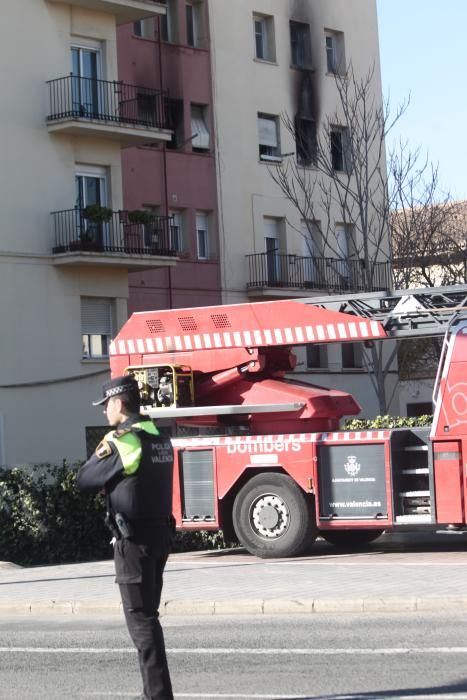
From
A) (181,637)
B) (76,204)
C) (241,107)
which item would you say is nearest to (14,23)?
(76,204)

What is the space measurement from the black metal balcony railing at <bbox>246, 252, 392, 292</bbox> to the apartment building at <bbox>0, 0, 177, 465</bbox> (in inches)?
211

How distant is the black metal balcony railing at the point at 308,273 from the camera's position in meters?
42.3

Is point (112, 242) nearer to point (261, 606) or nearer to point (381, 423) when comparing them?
point (381, 423)

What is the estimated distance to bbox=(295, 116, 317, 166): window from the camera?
146ft

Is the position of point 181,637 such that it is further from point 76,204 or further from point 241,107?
point 241,107

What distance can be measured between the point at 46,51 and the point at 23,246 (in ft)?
17.0

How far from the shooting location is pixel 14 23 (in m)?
35.4

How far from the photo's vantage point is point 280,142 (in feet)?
145

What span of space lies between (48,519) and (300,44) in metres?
29.5

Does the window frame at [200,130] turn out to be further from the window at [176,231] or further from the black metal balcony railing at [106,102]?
the window at [176,231]

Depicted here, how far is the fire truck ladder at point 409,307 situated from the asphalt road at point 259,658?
671 cm

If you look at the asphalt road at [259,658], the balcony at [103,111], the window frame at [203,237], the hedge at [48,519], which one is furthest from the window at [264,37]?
the asphalt road at [259,658]

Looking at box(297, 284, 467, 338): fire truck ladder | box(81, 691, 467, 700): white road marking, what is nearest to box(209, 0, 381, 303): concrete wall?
box(297, 284, 467, 338): fire truck ladder

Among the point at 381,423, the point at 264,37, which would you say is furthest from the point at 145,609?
the point at 264,37
